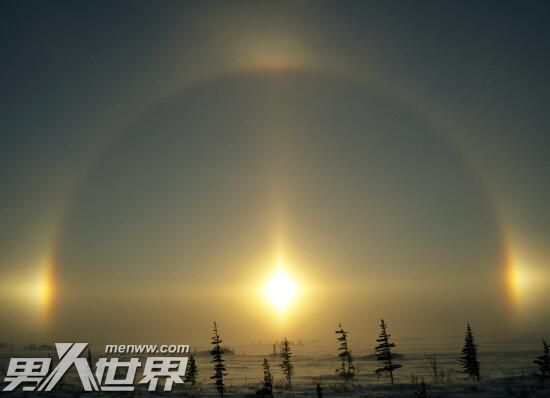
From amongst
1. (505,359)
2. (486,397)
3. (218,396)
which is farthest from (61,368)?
(505,359)

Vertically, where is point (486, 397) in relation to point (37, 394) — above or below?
below

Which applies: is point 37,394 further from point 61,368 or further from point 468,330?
point 468,330

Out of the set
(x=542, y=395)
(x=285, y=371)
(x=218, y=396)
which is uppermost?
(x=285, y=371)

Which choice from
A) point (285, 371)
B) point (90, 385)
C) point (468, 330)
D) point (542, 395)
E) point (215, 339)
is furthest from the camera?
point (285, 371)

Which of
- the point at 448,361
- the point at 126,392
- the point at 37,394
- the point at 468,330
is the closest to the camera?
the point at 37,394

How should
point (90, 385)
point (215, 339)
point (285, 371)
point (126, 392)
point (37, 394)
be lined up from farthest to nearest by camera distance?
point (285, 371) → point (215, 339) → point (90, 385) → point (126, 392) → point (37, 394)

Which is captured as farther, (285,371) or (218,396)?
(285,371)

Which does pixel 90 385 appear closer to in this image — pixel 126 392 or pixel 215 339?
pixel 126 392

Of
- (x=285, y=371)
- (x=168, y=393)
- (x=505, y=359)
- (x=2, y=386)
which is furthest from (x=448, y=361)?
(x=2, y=386)

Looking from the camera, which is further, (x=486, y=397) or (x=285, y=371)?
(x=285, y=371)
